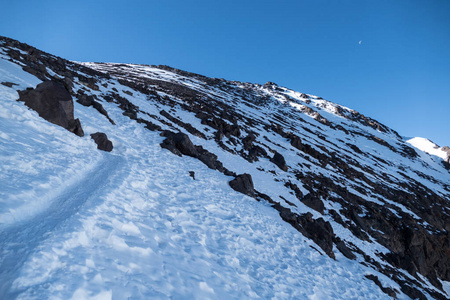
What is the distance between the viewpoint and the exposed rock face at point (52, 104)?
11.0 meters

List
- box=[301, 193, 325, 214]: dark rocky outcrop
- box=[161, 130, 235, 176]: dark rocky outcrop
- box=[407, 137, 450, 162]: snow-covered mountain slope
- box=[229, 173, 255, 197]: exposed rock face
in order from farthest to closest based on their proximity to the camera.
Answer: box=[407, 137, 450, 162]: snow-covered mountain slope → box=[301, 193, 325, 214]: dark rocky outcrop → box=[161, 130, 235, 176]: dark rocky outcrop → box=[229, 173, 255, 197]: exposed rock face

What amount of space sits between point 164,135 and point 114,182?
10638 mm

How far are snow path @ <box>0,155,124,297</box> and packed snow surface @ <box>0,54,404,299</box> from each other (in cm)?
2

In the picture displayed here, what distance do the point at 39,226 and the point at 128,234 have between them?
6.63ft

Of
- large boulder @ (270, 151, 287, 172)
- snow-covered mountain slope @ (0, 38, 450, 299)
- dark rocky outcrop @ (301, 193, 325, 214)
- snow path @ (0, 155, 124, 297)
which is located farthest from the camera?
large boulder @ (270, 151, 287, 172)

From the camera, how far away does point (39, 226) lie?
16.0ft

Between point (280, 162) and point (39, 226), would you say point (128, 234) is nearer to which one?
point (39, 226)

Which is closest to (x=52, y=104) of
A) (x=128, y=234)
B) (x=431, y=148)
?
(x=128, y=234)

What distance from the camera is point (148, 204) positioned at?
320 inches

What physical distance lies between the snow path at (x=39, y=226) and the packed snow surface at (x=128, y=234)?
23 millimetres

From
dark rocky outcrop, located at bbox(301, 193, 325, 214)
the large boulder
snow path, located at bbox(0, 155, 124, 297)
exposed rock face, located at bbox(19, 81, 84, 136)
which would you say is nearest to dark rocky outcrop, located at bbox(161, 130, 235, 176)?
exposed rock face, located at bbox(19, 81, 84, 136)

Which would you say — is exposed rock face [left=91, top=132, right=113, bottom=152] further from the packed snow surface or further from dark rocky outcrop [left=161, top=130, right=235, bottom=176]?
dark rocky outcrop [left=161, top=130, right=235, bottom=176]

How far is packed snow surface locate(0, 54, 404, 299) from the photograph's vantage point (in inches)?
161

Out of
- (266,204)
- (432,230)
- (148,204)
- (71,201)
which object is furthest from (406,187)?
(71,201)
